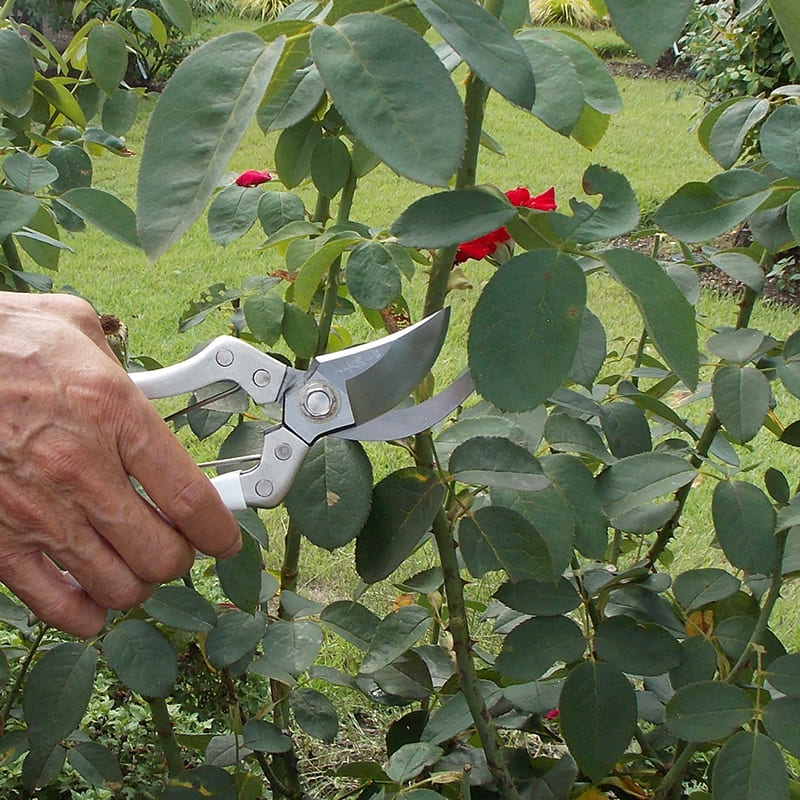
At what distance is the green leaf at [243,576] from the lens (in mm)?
1133

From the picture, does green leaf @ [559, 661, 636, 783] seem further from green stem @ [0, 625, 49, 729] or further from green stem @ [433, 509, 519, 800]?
green stem @ [0, 625, 49, 729]

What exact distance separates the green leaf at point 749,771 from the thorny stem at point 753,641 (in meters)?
0.11

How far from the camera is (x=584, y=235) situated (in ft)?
2.88

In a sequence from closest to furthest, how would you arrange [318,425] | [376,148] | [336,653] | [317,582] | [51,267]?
[376,148] → [318,425] → [51,267] → [336,653] → [317,582]

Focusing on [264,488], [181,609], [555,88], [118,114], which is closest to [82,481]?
[264,488]

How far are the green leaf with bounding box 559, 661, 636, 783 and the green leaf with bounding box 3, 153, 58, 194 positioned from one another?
89 centimetres

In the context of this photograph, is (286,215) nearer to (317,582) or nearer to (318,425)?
(318,425)

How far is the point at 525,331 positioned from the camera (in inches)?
31.7

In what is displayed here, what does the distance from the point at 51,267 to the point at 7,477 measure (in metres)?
0.75

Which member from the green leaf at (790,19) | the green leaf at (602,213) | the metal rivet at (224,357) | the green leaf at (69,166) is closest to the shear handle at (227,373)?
the metal rivet at (224,357)

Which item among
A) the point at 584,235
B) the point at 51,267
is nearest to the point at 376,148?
the point at 584,235

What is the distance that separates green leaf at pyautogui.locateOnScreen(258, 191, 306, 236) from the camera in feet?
4.47

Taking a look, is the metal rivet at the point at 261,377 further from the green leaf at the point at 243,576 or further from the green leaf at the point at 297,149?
the green leaf at the point at 297,149

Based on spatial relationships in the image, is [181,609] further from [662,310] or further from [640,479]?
[662,310]
